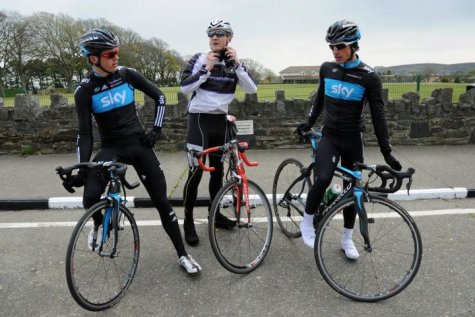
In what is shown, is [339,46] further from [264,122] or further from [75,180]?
[264,122]

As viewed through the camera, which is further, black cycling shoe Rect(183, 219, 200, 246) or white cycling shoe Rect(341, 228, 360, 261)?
black cycling shoe Rect(183, 219, 200, 246)

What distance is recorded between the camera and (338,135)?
Answer: 341cm

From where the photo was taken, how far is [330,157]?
132 inches

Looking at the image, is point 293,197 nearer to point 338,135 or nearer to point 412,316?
point 338,135

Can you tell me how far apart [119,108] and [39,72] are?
1988 inches

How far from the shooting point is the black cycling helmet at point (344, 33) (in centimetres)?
307

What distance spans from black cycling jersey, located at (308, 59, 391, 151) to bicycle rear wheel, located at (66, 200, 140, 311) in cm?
195

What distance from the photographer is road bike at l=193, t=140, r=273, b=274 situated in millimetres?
3305

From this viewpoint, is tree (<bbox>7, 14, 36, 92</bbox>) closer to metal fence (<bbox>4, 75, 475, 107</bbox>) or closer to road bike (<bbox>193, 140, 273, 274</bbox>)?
metal fence (<bbox>4, 75, 475, 107</bbox>)

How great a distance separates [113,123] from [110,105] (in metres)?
0.15

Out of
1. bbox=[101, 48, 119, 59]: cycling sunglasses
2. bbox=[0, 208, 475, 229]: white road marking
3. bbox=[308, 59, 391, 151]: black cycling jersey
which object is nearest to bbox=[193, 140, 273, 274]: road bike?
bbox=[308, 59, 391, 151]: black cycling jersey

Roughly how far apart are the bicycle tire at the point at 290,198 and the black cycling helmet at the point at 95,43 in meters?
2.18

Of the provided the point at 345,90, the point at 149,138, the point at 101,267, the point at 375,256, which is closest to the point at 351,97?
the point at 345,90

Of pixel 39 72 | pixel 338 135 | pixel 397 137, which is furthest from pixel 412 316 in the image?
pixel 39 72
